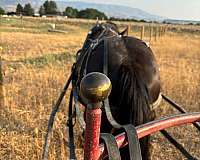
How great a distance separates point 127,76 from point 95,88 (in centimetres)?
185

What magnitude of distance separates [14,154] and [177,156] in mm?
2005

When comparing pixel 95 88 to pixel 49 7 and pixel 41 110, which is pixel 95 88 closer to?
pixel 41 110

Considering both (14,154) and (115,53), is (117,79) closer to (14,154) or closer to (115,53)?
(115,53)

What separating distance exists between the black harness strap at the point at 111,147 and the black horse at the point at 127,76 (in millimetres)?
1564

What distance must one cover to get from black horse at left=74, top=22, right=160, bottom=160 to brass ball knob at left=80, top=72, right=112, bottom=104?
1.69m

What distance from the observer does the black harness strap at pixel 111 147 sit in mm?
1185

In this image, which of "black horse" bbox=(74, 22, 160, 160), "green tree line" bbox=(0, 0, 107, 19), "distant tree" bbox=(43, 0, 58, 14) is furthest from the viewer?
"distant tree" bbox=(43, 0, 58, 14)

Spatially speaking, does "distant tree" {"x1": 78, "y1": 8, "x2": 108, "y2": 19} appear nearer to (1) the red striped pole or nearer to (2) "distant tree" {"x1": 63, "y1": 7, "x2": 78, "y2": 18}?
(2) "distant tree" {"x1": 63, "y1": 7, "x2": 78, "y2": 18}

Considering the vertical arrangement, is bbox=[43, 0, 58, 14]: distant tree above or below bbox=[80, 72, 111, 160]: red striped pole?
below

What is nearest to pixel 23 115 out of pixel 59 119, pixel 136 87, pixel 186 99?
pixel 59 119

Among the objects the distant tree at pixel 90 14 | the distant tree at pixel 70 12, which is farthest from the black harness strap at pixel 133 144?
the distant tree at pixel 70 12

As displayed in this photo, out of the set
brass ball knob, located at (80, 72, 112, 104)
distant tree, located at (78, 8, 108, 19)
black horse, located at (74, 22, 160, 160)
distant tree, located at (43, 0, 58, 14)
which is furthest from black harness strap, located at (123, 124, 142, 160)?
distant tree, located at (43, 0, 58, 14)

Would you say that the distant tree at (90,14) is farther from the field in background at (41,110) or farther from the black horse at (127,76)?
the black horse at (127,76)

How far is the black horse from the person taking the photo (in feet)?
9.39
